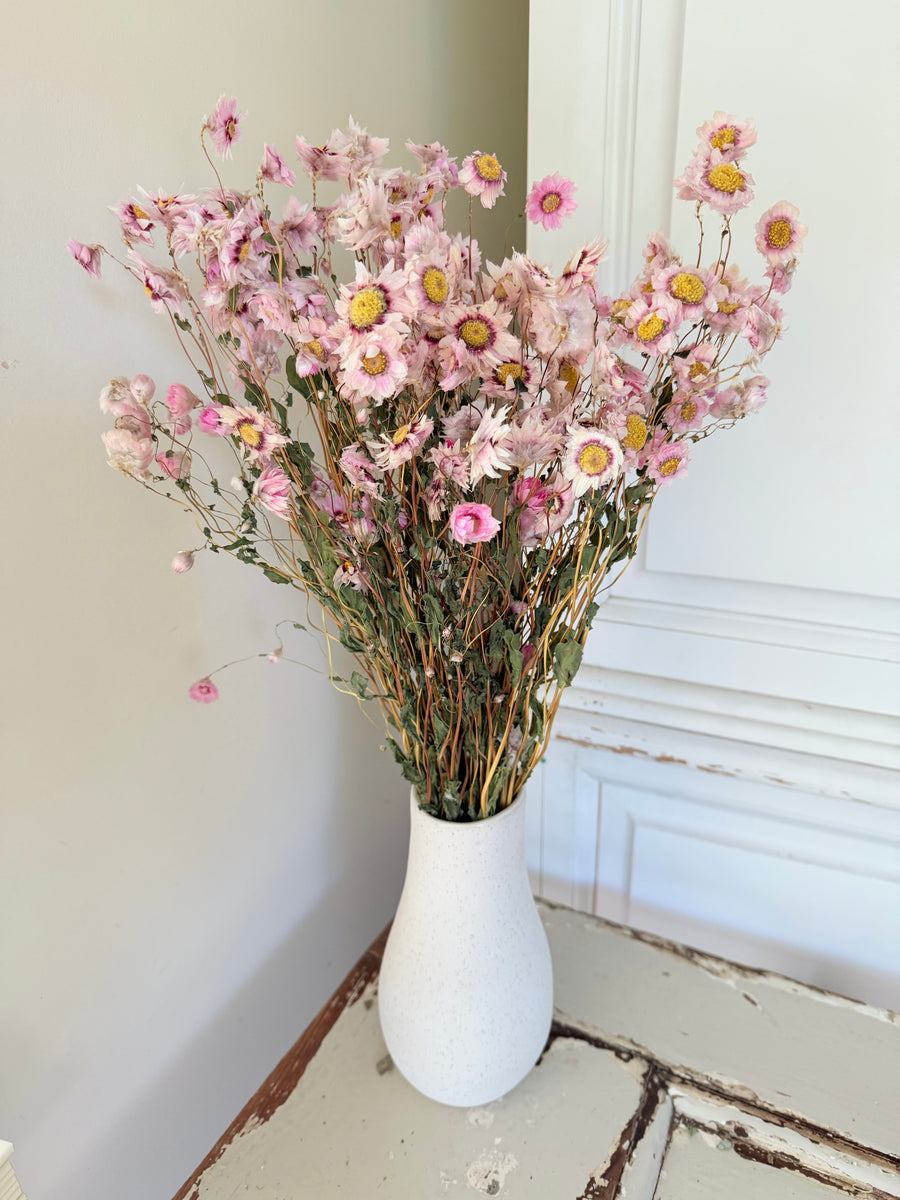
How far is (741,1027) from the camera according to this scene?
2.40ft

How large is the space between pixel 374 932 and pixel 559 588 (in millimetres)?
655

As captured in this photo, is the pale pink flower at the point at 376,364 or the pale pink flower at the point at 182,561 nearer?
the pale pink flower at the point at 376,364

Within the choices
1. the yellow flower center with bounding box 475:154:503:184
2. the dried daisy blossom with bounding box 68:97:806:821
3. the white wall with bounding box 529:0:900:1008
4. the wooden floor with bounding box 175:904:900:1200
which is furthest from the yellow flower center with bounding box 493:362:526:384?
the wooden floor with bounding box 175:904:900:1200

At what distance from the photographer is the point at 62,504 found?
0.52 metres

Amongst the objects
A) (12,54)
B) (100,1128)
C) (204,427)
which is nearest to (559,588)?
(204,427)

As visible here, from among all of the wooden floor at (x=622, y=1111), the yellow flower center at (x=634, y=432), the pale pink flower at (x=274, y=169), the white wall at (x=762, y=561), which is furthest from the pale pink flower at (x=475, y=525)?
the wooden floor at (x=622, y=1111)

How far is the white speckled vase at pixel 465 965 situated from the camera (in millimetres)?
586

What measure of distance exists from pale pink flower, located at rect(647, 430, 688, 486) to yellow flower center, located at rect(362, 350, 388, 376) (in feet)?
0.59

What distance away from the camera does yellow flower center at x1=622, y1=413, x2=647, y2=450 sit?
436mm

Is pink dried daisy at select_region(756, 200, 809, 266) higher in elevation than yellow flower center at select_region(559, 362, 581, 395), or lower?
higher

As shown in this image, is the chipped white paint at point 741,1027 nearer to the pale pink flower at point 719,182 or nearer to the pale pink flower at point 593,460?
the pale pink flower at point 593,460

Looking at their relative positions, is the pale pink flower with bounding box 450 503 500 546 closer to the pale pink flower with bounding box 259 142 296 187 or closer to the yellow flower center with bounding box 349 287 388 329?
the yellow flower center with bounding box 349 287 388 329

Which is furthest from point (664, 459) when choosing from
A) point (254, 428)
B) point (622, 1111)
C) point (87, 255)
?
point (622, 1111)

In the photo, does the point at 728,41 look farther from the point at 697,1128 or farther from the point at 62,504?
the point at 697,1128
